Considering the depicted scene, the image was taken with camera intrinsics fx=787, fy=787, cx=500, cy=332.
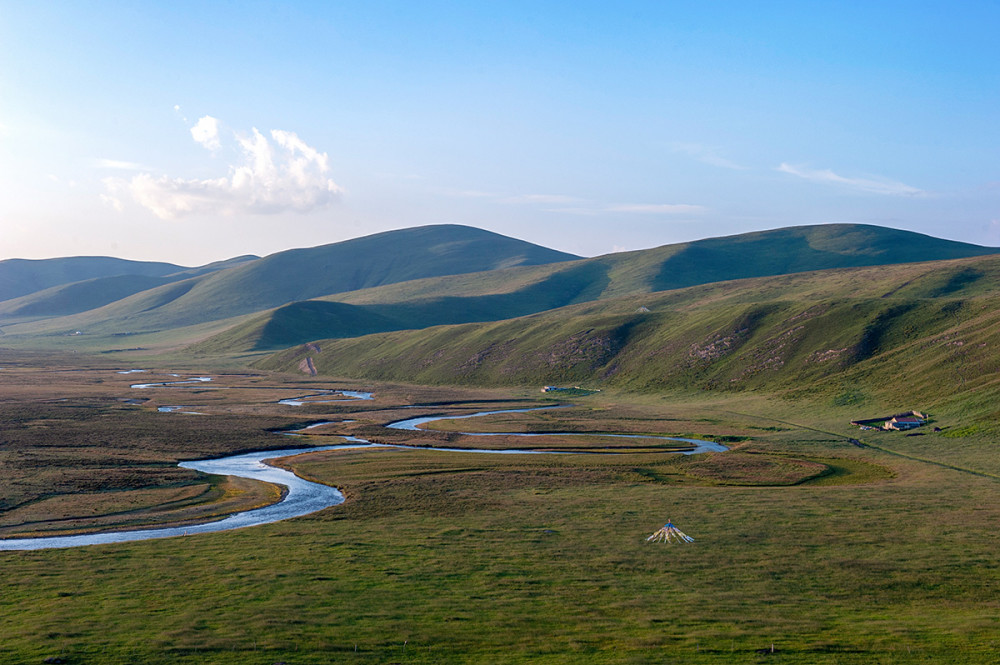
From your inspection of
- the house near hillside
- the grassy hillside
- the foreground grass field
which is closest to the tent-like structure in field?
the foreground grass field

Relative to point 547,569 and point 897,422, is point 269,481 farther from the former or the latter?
point 897,422

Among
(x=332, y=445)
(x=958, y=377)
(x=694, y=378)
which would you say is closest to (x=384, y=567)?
(x=332, y=445)

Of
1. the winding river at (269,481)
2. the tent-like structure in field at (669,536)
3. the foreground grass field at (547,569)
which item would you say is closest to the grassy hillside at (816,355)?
the foreground grass field at (547,569)

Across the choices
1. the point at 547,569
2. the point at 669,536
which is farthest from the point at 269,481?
the point at 669,536

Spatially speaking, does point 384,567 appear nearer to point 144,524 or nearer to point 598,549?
point 598,549

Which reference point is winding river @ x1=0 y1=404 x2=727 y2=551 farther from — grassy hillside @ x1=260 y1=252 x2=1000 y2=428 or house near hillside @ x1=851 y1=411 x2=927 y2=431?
grassy hillside @ x1=260 y1=252 x2=1000 y2=428

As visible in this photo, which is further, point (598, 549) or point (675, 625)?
point (598, 549)

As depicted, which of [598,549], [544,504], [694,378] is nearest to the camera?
[598,549]
